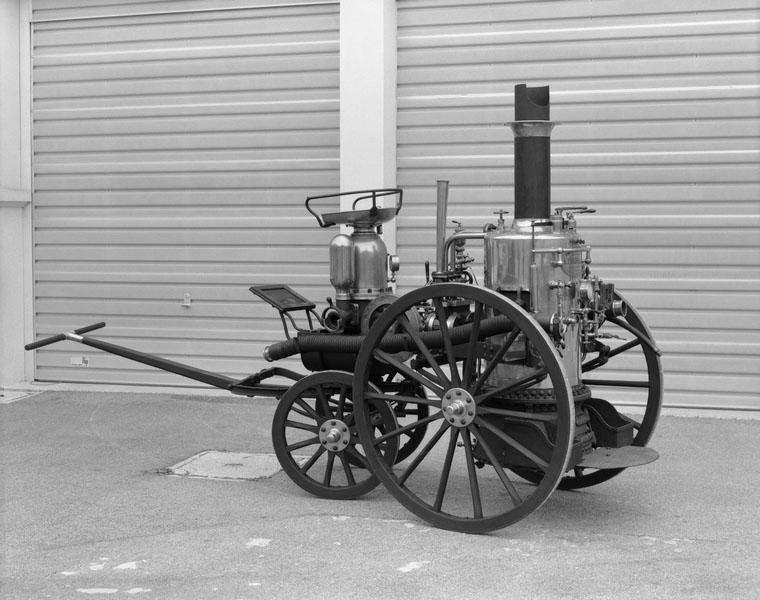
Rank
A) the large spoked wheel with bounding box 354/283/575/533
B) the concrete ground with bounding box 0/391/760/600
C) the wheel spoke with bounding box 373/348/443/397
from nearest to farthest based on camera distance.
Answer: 1. the concrete ground with bounding box 0/391/760/600
2. the large spoked wheel with bounding box 354/283/575/533
3. the wheel spoke with bounding box 373/348/443/397

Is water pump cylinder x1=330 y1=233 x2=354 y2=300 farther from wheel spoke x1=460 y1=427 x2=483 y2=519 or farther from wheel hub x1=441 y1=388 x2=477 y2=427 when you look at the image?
wheel spoke x1=460 y1=427 x2=483 y2=519

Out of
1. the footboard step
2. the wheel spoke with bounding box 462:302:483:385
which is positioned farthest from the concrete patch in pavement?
the footboard step

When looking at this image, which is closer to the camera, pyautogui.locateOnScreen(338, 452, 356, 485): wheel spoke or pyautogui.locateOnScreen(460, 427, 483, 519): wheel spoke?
pyautogui.locateOnScreen(460, 427, 483, 519): wheel spoke

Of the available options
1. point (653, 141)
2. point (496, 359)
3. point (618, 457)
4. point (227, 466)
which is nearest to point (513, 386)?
point (496, 359)

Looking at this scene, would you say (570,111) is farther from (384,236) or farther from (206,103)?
(206,103)

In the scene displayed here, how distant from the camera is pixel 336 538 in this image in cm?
489

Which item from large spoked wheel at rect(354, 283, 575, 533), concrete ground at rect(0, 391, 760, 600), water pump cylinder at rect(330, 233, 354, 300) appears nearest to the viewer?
concrete ground at rect(0, 391, 760, 600)

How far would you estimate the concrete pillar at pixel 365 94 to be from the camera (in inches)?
323

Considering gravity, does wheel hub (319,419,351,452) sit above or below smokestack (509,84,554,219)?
below

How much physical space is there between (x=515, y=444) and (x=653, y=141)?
3.89 meters

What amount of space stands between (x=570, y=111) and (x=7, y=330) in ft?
16.6

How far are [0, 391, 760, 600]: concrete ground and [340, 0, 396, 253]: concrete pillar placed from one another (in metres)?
2.44

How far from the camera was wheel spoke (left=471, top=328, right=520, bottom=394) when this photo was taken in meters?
4.75

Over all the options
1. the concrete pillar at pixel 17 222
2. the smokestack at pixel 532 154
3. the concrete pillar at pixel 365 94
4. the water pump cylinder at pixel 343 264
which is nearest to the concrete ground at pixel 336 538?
the water pump cylinder at pixel 343 264
